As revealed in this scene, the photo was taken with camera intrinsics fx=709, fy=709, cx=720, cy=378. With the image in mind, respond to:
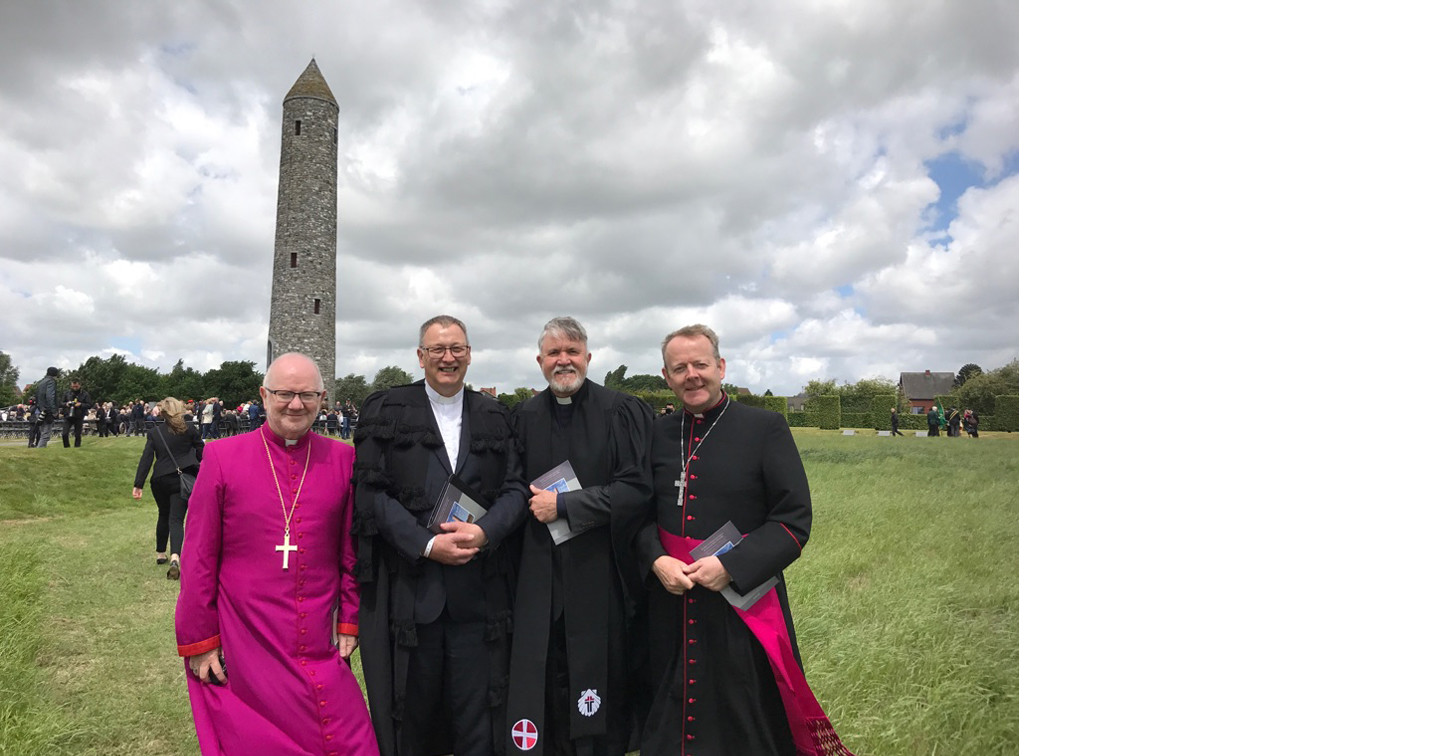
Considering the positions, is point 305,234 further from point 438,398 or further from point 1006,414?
point 1006,414

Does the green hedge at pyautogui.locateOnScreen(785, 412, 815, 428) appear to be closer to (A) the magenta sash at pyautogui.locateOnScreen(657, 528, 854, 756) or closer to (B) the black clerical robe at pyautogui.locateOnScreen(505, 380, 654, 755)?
(B) the black clerical robe at pyautogui.locateOnScreen(505, 380, 654, 755)

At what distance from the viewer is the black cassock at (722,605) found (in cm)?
228

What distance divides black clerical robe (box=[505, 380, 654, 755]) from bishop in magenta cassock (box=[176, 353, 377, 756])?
54 cm

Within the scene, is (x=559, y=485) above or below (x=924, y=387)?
below

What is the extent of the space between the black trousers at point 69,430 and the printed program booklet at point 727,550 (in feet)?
19.3

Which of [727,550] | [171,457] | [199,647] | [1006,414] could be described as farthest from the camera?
[171,457]

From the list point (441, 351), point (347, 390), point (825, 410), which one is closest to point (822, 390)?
point (825, 410)

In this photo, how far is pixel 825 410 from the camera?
7.18 m

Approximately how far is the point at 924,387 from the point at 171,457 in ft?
17.9

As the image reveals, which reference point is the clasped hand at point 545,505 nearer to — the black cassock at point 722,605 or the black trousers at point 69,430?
the black cassock at point 722,605

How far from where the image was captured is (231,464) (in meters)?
2.04

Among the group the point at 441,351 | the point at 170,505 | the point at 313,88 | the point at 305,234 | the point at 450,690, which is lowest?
the point at 450,690

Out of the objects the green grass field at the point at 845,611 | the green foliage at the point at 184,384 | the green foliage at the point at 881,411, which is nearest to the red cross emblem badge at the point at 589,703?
the green grass field at the point at 845,611
